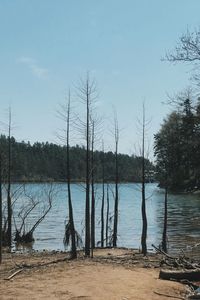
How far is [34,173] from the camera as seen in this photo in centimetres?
9825

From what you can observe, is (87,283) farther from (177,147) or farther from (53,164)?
(53,164)

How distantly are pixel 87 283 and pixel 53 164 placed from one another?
88621 millimetres

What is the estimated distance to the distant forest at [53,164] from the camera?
41438 mm

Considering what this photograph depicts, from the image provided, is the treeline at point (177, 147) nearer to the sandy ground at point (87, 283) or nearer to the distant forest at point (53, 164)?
the distant forest at point (53, 164)

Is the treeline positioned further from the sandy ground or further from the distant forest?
the sandy ground

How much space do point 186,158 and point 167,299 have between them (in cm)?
4705

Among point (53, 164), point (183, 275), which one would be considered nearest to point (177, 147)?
point (183, 275)

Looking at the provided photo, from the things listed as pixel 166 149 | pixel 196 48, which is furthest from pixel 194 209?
pixel 196 48

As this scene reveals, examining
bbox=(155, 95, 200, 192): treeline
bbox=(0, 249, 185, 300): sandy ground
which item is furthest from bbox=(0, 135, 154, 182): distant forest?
bbox=(0, 249, 185, 300): sandy ground

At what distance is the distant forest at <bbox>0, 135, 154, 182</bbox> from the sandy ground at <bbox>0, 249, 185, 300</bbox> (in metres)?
16.4

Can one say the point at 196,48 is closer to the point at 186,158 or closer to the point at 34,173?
the point at 186,158

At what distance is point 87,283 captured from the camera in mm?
15930

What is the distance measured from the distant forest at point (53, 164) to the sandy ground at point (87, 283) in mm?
16373

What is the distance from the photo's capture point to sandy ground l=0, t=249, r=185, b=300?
47.5 feet
